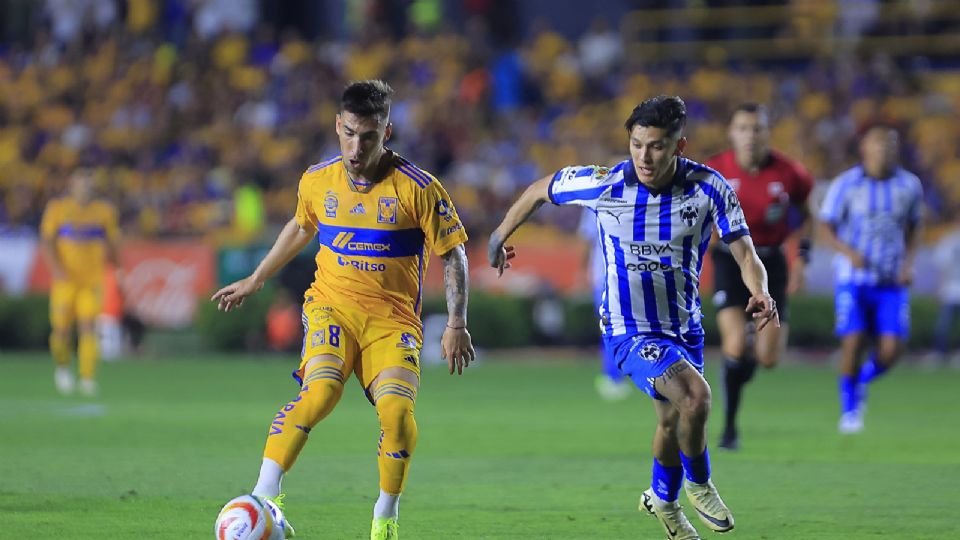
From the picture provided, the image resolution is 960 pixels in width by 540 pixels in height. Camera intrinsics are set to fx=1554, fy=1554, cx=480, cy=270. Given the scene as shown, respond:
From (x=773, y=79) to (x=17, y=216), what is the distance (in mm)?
14850

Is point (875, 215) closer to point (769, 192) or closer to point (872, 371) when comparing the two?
point (872, 371)

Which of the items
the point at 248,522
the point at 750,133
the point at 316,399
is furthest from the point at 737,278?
the point at 248,522

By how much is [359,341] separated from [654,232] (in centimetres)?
152

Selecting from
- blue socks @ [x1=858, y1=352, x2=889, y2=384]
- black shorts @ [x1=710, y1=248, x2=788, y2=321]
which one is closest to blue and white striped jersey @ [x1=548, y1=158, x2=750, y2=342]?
black shorts @ [x1=710, y1=248, x2=788, y2=321]

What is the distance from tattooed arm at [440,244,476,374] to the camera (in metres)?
7.09

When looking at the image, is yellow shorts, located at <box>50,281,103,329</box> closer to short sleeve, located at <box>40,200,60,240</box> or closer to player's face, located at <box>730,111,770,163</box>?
short sleeve, located at <box>40,200,60,240</box>

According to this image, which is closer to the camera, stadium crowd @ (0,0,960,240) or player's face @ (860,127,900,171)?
player's face @ (860,127,900,171)

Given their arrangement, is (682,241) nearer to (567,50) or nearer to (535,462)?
(535,462)

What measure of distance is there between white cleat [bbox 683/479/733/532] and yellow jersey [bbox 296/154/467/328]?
157 centimetres

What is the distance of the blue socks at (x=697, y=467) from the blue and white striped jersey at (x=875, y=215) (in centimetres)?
666

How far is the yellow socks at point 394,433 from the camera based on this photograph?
707cm

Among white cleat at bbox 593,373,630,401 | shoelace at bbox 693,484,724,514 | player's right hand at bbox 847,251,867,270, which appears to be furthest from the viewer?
white cleat at bbox 593,373,630,401

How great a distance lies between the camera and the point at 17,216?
3028cm

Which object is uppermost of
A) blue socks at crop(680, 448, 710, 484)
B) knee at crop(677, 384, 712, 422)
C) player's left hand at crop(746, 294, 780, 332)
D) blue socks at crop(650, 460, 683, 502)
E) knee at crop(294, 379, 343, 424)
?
player's left hand at crop(746, 294, 780, 332)
